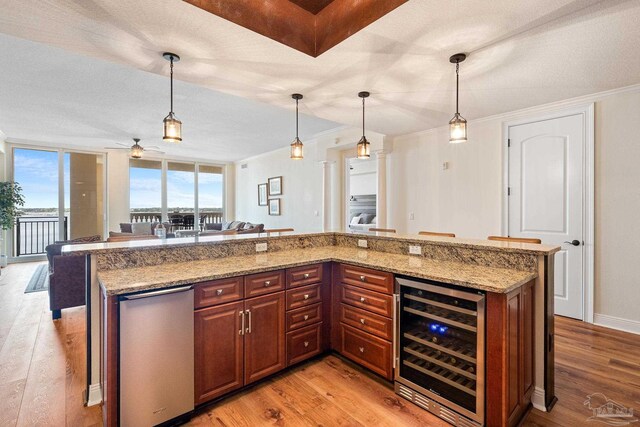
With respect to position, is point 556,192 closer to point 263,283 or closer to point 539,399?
point 539,399

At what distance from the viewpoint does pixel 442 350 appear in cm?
184

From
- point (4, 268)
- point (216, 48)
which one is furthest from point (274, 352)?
point (4, 268)

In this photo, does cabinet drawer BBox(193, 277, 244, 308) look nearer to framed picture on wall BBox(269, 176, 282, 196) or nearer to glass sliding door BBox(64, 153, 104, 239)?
framed picture on wall BBox(269, 176, 282, 196)

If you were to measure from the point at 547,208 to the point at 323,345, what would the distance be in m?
3.11

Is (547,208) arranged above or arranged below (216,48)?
below

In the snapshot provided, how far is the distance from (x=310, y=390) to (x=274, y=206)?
5.70 meters

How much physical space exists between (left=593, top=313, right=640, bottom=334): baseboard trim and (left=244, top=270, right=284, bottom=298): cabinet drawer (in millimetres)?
3488

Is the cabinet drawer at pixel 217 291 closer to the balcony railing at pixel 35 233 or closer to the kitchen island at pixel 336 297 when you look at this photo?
the kitchen island at pixel 336 297

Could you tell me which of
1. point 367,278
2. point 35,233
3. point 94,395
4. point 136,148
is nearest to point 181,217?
point 35,233

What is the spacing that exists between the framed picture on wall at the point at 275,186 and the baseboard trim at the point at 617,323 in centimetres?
592

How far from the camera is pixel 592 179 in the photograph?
322 cm

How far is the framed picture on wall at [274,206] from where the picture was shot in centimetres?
738

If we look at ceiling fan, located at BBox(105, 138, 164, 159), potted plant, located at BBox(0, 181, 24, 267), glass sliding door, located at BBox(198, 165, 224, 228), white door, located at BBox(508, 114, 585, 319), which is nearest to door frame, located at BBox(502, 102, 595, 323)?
white door, located at BBox(508, 114, 585, 319)

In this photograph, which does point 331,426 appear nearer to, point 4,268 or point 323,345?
point 323,345
